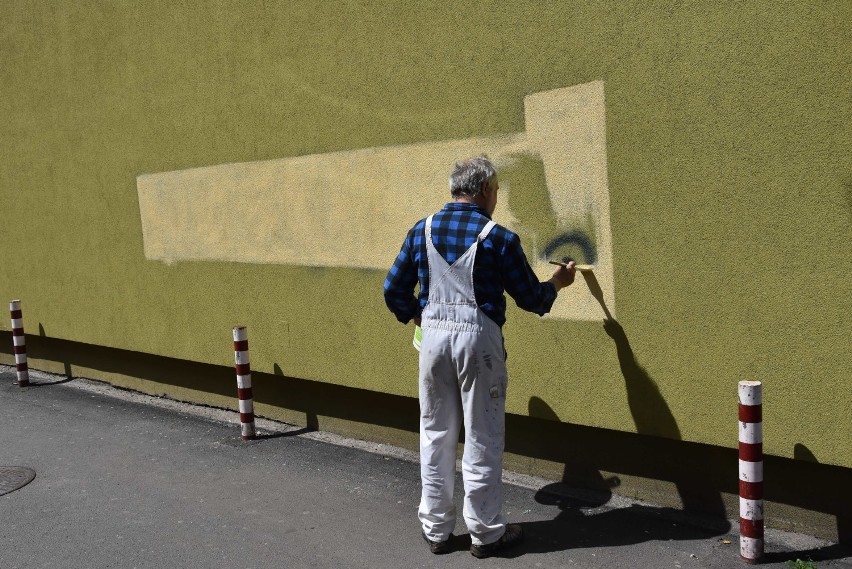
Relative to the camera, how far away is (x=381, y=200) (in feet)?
20.7

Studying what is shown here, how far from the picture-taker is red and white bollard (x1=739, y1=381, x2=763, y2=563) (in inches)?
165

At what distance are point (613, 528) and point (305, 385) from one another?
3269mm

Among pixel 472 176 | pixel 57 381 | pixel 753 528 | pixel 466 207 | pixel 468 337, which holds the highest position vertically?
pixel 472 176

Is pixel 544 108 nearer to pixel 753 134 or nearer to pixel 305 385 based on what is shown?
pixel 753 134

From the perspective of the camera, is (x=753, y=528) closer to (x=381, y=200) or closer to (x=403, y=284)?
(x=403, y=284)

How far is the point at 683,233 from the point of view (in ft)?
15.4

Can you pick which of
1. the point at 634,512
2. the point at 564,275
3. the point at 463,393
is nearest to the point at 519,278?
the point at 564,275

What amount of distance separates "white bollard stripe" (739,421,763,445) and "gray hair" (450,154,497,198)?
165cm

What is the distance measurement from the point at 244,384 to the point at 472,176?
11.2 ft

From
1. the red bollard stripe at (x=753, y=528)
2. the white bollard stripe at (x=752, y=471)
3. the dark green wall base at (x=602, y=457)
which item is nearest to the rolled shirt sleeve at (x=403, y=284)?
the dark green wall base at (x=602, y=457)

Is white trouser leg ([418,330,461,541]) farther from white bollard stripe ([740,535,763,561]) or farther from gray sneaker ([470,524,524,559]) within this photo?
white bollard stripe ([740,535,763,561])

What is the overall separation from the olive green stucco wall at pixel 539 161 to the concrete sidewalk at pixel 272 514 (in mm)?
494

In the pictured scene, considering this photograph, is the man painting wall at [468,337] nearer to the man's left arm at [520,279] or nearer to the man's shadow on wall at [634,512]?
the man's left arm at [520,279]

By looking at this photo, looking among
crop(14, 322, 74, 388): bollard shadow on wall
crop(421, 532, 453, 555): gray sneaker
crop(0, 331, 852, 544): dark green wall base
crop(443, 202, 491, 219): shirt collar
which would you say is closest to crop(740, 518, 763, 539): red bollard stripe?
crop(0, 331, 852, 544): dark green wall base
